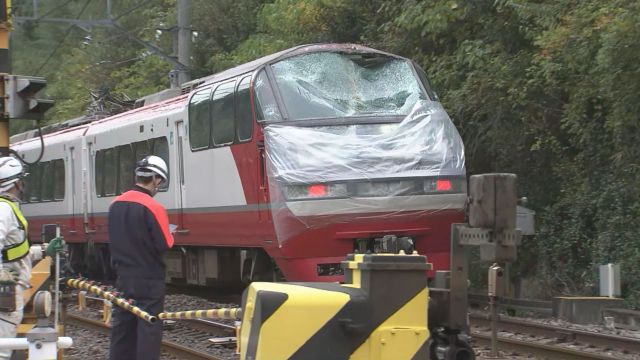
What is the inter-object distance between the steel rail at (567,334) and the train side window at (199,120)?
13.7 feet

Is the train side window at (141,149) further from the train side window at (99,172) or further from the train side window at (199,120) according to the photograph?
the train side window at (99,172)

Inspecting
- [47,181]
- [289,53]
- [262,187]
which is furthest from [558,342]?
[47,181]

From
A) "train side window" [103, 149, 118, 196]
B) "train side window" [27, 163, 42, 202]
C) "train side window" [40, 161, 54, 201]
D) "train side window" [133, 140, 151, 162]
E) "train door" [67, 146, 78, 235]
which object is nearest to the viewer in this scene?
"train side window" [133, 140, 151, 162]

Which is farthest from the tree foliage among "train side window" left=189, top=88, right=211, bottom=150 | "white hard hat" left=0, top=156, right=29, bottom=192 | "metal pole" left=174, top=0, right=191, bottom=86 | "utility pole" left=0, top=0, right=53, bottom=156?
"white hard hat" left=0, top=156, right=29, bottom=192

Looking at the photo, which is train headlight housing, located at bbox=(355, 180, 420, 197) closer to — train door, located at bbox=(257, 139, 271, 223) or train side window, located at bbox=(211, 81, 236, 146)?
train door, located at bbox=(257, 139, 271, 223)

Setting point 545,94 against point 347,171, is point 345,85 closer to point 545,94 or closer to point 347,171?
point 347,171

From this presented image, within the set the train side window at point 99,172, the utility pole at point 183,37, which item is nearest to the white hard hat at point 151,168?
the train side window at point 99,172

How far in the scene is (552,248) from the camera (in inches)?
593

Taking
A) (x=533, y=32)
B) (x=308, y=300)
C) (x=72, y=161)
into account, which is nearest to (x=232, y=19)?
(x=72, y=161)

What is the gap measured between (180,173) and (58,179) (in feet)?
22.7

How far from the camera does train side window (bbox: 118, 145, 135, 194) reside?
14.2 metres

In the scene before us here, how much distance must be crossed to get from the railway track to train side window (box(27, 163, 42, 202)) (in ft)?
39.2

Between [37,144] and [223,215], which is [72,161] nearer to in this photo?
[37,144]

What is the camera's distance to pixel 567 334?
9.93 meters
